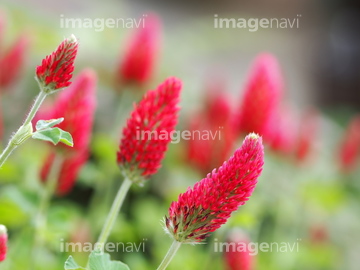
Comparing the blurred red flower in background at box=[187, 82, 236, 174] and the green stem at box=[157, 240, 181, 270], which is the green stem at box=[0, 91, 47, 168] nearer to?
the green stem at box=[157, 240, 181, 270]

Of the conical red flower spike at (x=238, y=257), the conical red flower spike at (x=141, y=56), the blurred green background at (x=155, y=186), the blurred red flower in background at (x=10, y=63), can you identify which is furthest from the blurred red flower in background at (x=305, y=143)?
the blurred red flower in background at (x=10, y=63)

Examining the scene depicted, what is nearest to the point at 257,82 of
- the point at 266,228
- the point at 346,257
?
the point at 266,228

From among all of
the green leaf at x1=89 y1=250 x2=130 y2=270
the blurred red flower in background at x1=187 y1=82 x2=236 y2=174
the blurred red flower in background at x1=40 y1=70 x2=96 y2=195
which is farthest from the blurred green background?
the green leaf at x1=89 y1=250 x2=130 y2=270

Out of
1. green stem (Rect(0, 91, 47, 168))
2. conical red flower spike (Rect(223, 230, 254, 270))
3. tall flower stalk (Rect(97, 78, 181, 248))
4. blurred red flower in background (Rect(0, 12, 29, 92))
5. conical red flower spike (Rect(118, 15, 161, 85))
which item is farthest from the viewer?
conical red flower spike (Rect(118, 15, 161, 85))

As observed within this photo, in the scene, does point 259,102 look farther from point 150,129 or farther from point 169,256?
point 169,256

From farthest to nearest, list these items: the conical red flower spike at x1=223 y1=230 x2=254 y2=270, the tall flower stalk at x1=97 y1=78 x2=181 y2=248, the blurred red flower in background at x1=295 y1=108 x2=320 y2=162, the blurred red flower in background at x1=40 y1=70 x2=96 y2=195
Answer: the blurred red flower in background at x1=295 y1=108 x2=320 y2=162, the conical red flower spike at x1=223 y1=230 x2=254 y2=270, the blurred red flower in background at x1=40 y1=70 x2=96 y2=195, the tall flower stalk at x1=97 y1=78 x2=181 y2=248
